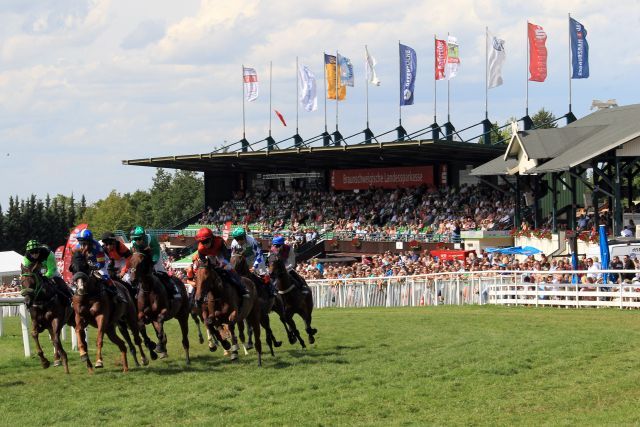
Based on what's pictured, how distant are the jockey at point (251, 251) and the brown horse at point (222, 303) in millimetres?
690

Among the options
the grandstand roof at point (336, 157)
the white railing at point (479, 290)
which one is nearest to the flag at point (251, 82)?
the grandstand roof at point (336, 157)

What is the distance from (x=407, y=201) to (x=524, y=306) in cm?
2218

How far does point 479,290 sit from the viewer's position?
2969cm

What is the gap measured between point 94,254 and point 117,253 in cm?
145

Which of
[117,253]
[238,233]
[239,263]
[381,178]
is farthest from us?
[381,178]

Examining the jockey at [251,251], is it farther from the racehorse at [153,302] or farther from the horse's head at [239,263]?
the racehorse at [153,302]

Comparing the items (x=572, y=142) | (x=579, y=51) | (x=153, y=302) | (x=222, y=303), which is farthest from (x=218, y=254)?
(x=579, y=51)

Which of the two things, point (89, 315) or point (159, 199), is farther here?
point (159, 199)

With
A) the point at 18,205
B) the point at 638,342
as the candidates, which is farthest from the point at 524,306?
the point at 18,205

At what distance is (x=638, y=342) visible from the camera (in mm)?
18219

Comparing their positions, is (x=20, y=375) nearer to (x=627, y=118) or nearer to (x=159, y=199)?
(x=627, y=118)

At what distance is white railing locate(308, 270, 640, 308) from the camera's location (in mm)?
26984

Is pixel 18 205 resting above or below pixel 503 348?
above

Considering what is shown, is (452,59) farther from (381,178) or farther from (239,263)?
(239,263)
